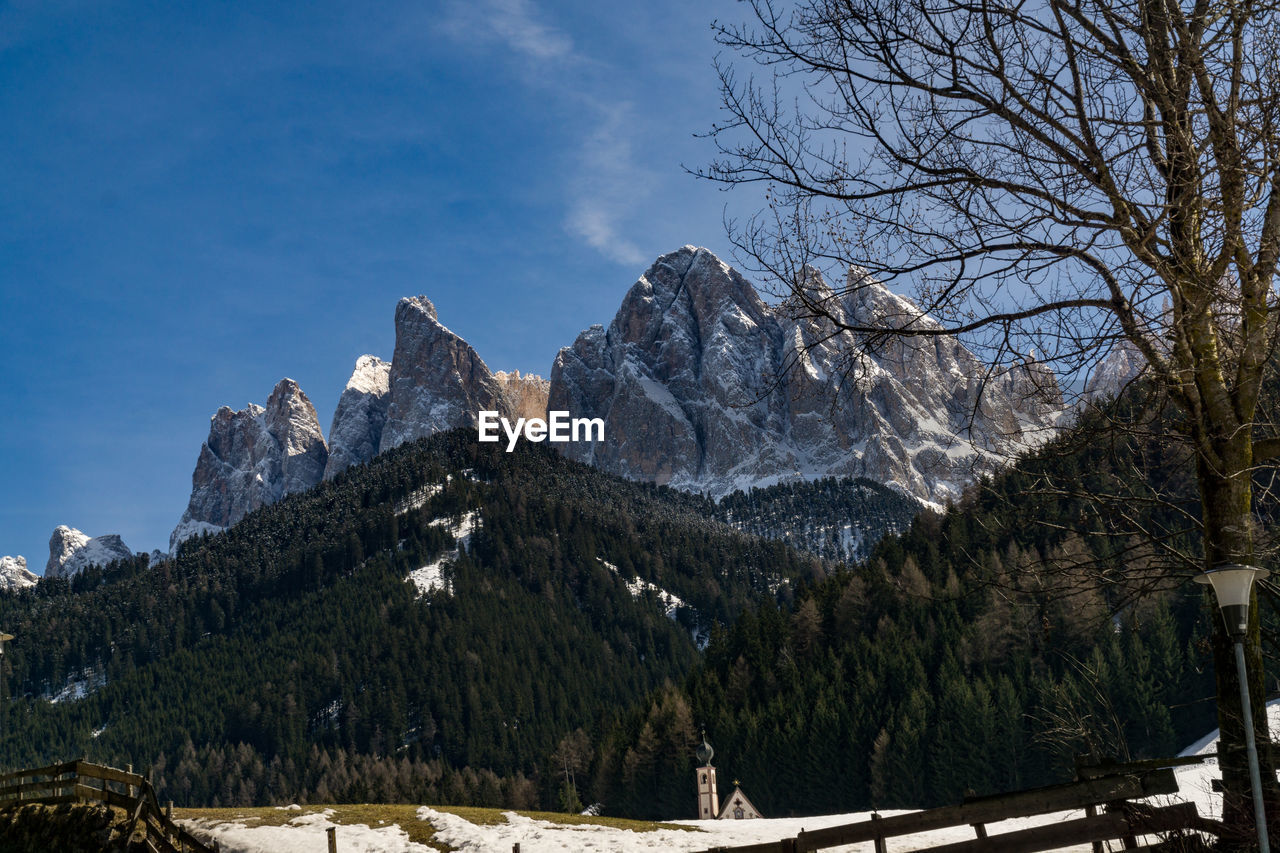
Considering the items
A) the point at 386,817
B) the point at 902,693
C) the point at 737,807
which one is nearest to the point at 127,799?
the point at 386,817

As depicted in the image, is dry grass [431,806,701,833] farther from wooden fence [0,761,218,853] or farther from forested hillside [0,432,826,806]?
forested hillside [0,432,826,806]

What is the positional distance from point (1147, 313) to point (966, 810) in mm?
5528

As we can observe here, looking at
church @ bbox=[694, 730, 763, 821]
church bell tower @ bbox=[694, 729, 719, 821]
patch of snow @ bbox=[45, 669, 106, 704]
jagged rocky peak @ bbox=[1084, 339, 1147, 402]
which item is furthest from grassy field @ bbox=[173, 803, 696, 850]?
patch of snow @ bbox=[45, 669, 106, 704]

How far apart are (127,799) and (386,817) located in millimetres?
8490

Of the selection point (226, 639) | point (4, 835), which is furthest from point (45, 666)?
point (4, 835)

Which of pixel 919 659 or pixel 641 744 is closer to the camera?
pixel 919 659

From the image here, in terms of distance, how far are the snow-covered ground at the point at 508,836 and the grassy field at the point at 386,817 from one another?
0.32 metres

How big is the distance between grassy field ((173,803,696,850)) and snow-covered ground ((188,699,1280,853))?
0.32m

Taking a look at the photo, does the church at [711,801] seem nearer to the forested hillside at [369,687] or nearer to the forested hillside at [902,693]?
the forested hillside at [902,693]

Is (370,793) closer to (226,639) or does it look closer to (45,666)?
(226,639)

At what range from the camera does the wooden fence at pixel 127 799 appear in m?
21.8

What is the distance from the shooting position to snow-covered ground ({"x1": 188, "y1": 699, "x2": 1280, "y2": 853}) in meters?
26.0

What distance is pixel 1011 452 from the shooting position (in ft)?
37.6

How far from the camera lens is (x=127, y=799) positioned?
23344mm
